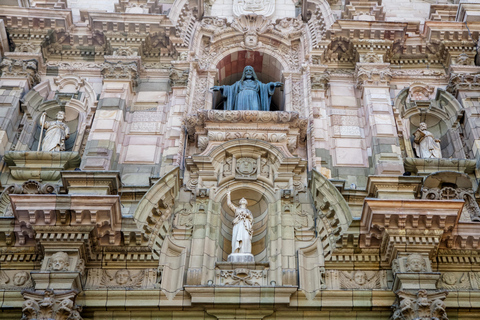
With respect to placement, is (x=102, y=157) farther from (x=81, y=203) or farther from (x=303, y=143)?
(x=303, y=143)

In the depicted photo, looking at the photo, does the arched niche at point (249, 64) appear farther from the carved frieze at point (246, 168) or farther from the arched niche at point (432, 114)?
the carved frieze at point (246, 168)

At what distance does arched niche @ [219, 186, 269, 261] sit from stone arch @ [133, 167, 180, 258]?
1208 millimetres

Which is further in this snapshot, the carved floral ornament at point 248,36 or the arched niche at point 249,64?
the carved floral ornament at point 248,36

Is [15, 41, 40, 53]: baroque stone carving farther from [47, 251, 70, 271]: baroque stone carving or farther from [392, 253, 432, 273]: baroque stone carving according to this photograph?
[392, 253, 432, 273]: baroque stone carving

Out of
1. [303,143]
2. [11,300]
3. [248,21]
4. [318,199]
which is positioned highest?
[248,21]

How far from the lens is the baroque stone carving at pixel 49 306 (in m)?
12.0

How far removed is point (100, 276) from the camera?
13.5 meters

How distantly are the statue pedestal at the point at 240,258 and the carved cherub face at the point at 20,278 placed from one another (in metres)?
4.14

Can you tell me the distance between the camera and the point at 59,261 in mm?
12859

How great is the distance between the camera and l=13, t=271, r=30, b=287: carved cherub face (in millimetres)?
13312

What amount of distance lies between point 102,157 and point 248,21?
6.79m

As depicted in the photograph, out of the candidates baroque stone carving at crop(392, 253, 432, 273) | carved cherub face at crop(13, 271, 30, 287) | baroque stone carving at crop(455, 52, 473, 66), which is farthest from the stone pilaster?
baroque stone carving at crop(455, 52, 473, 66)

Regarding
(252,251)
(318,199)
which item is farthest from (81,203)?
(318,199)

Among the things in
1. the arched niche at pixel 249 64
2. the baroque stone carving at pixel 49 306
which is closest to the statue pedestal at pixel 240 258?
the baroque stone carving at pixel 49 306
